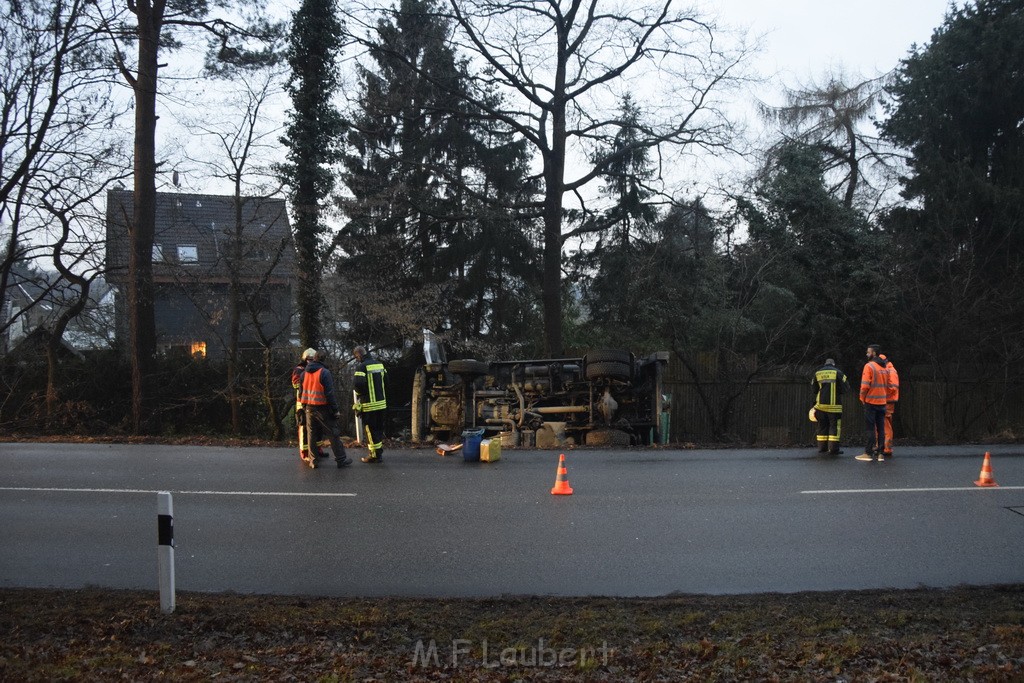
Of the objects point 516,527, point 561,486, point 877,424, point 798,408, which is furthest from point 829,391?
point 798,408

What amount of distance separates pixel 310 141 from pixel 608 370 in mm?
11580

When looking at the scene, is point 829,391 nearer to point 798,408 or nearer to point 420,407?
point 420,407

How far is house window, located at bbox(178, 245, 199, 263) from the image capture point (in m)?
27.0

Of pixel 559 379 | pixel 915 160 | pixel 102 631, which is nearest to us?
pixel 102 631

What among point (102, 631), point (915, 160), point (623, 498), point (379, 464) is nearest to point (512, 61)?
point (915, 160)

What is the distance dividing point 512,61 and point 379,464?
16444 mm

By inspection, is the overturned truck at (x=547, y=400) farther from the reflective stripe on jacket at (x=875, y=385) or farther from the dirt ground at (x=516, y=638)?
the dirt ground at (x=516, y=638)

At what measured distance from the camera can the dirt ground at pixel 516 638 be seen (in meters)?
5.86

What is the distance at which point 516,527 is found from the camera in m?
9.98

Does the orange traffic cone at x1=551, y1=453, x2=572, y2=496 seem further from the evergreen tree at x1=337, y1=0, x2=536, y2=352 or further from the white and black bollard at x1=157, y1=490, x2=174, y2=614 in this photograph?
the evergreen tree at x1=337, y1=0, x2=536, y2=352

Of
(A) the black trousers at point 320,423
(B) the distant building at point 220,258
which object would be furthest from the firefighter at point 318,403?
(B) the distant building at point 220,258

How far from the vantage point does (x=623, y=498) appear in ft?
37.6

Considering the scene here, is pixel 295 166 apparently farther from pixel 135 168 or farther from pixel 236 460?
pixel 236 460

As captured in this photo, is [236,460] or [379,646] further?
[236,460]
